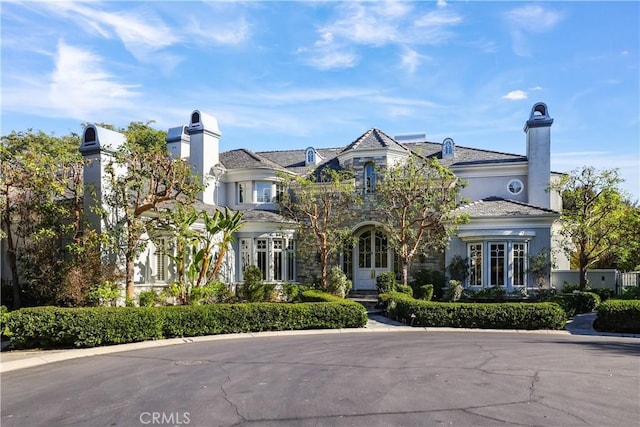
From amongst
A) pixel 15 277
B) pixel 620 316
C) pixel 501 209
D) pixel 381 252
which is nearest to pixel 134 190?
pixel 15 277

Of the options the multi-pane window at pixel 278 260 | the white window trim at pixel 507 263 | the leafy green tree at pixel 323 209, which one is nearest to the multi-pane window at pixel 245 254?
the multi-pane window at pixel 278 260

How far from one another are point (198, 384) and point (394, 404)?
361cm

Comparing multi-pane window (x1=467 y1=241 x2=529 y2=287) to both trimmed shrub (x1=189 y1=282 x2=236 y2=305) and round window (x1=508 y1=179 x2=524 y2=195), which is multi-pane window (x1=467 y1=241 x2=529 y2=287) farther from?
trimmed shrub (x1=189 y1=282 x2=236 y2=305)

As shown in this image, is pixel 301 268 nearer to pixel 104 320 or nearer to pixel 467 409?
pixel 104 320

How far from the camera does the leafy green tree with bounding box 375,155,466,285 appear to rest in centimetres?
2302

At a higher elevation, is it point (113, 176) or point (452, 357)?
point (113, 176)

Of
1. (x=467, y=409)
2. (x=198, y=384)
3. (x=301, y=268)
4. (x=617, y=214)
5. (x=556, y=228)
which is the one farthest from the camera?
(x=556, y=228)

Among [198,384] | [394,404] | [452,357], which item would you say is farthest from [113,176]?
[394,404]

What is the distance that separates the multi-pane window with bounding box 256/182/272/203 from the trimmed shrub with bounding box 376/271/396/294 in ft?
23.0

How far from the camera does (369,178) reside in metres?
27.2

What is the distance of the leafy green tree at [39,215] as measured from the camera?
17594 mm

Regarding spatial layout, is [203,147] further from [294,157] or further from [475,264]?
[475,264]

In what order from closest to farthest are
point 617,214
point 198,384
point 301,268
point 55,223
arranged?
1. point 198,384
2. point 55,223
3. point 617,214
4. point 301,268

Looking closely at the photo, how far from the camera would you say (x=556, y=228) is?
29.3 metres
